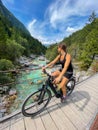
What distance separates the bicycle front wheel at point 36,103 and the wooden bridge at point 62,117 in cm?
12

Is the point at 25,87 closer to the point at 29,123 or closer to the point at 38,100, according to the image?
the point at 38,100

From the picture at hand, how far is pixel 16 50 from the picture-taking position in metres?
26.0

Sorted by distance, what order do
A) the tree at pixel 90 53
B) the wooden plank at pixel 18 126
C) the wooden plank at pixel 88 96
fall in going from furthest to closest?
1. the tree at pixel 90 53
2. the wooden plank at pixel 88 96
3. the wooden plank at pixel 18 126

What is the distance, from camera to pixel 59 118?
2.59 meters

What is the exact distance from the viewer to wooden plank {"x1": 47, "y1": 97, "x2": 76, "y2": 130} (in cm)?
234

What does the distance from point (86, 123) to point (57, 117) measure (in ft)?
2.15

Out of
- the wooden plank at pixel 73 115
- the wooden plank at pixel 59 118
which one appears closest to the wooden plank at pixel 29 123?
the wooden plank at pixel 59 118

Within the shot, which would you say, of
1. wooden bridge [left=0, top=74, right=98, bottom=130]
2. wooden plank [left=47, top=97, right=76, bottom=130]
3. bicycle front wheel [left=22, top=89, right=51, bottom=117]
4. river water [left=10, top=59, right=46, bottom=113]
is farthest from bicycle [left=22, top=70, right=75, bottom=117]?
river water [left=10, top=59, right=46, bottom=113]

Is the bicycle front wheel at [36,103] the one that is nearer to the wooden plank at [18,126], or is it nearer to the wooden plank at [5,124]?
the wooden plank at [18,126]

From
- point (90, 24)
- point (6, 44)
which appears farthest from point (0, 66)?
point (90, 24)

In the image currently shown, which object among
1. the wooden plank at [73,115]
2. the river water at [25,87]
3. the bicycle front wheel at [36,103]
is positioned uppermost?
the bicycle front wheel at [36,103]

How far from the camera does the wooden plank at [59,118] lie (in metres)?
2.34

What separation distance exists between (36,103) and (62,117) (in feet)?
2.37

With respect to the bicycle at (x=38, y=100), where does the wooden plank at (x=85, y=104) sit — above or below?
below
